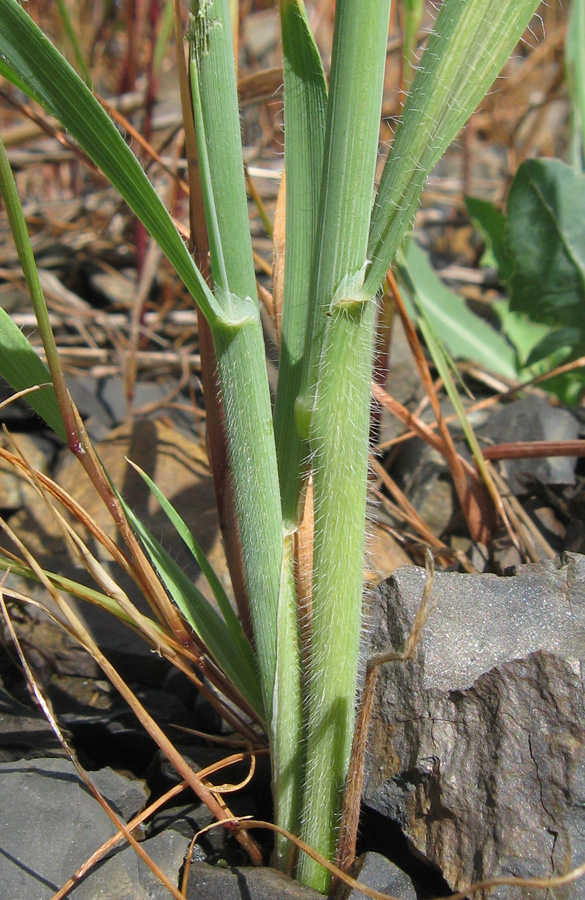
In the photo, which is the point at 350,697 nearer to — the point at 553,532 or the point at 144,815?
the point at 144,815

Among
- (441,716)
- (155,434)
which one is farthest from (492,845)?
(155,434)

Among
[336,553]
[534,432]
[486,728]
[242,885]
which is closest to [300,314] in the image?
[336,553]

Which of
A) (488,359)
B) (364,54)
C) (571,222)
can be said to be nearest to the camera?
(364,54)

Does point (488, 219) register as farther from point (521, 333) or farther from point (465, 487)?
point (465, 487)

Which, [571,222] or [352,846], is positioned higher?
[571,222]

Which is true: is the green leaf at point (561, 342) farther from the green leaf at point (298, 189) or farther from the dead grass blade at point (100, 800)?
the dead grass blade at point (100, 800)

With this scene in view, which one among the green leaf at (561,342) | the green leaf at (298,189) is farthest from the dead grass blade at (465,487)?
the green leaf at (298,189)

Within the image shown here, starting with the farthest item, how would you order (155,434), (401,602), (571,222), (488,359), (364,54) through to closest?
(488,359), (155,434), (571,222), (401,602), (364,54)
